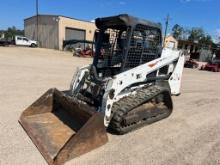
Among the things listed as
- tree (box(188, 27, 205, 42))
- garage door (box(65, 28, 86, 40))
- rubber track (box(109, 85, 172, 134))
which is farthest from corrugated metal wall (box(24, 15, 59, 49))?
tree (box(188, 27, 205, 42))

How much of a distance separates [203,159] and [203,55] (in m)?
43.1

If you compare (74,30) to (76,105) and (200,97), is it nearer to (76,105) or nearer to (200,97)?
(200,97)

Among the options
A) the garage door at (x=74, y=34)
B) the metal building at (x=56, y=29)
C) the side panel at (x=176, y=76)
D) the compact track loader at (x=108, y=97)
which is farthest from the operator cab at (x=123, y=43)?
the garage door at (x=74, y=34)

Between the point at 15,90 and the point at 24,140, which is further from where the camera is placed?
the point at 15,90

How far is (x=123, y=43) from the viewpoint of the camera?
15.4 ft

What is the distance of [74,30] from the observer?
3712 cm

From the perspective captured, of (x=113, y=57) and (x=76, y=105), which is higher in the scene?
(x=113, y=57)

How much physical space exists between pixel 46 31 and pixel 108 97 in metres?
35.6

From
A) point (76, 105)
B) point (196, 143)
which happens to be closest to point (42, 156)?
point (76, 105)

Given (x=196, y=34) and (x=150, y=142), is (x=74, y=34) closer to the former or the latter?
(x=150, y=142)

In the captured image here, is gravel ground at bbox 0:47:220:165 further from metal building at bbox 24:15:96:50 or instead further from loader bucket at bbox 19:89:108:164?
metal building at bbox 24:15:96:50

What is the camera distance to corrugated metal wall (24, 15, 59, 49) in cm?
3566

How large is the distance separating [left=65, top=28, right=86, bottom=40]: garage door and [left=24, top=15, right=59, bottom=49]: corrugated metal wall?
1812 mm

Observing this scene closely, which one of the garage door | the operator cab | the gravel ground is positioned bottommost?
the gravel ground
